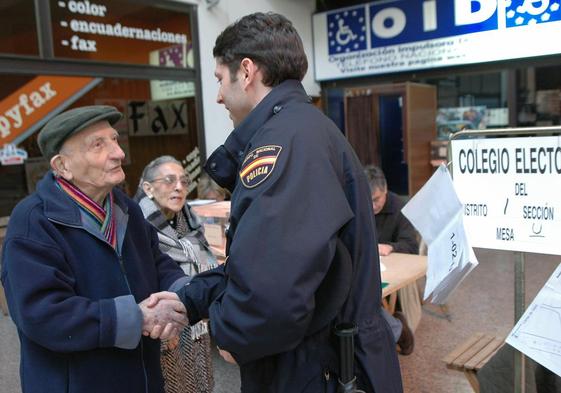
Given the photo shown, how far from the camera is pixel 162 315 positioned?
1.62 m

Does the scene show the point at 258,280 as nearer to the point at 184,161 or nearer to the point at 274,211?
the point at 274,211

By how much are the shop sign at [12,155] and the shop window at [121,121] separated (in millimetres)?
26

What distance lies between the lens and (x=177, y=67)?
229 inches

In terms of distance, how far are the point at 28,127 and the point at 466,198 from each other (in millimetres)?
4197

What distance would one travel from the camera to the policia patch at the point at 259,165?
1.12m

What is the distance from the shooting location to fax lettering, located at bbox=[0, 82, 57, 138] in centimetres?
454

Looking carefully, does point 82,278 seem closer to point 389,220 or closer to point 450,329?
point 389,220

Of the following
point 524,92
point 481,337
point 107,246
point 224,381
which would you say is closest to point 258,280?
point 107,246

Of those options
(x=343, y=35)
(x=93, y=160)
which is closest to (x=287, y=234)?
(x=93, y=160)

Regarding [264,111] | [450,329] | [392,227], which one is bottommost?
[450,329]

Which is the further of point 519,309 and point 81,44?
point 81,44

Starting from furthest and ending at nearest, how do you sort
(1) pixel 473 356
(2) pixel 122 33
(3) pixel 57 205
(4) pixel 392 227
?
(2) pixel 122 33 → (4) pixel 392 227 → (1) pixel 473 356 → (3) pixel 57 205

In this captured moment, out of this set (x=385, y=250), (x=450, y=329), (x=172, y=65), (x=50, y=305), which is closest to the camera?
(x=50, y=305)

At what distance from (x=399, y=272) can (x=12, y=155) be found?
3.59 m
